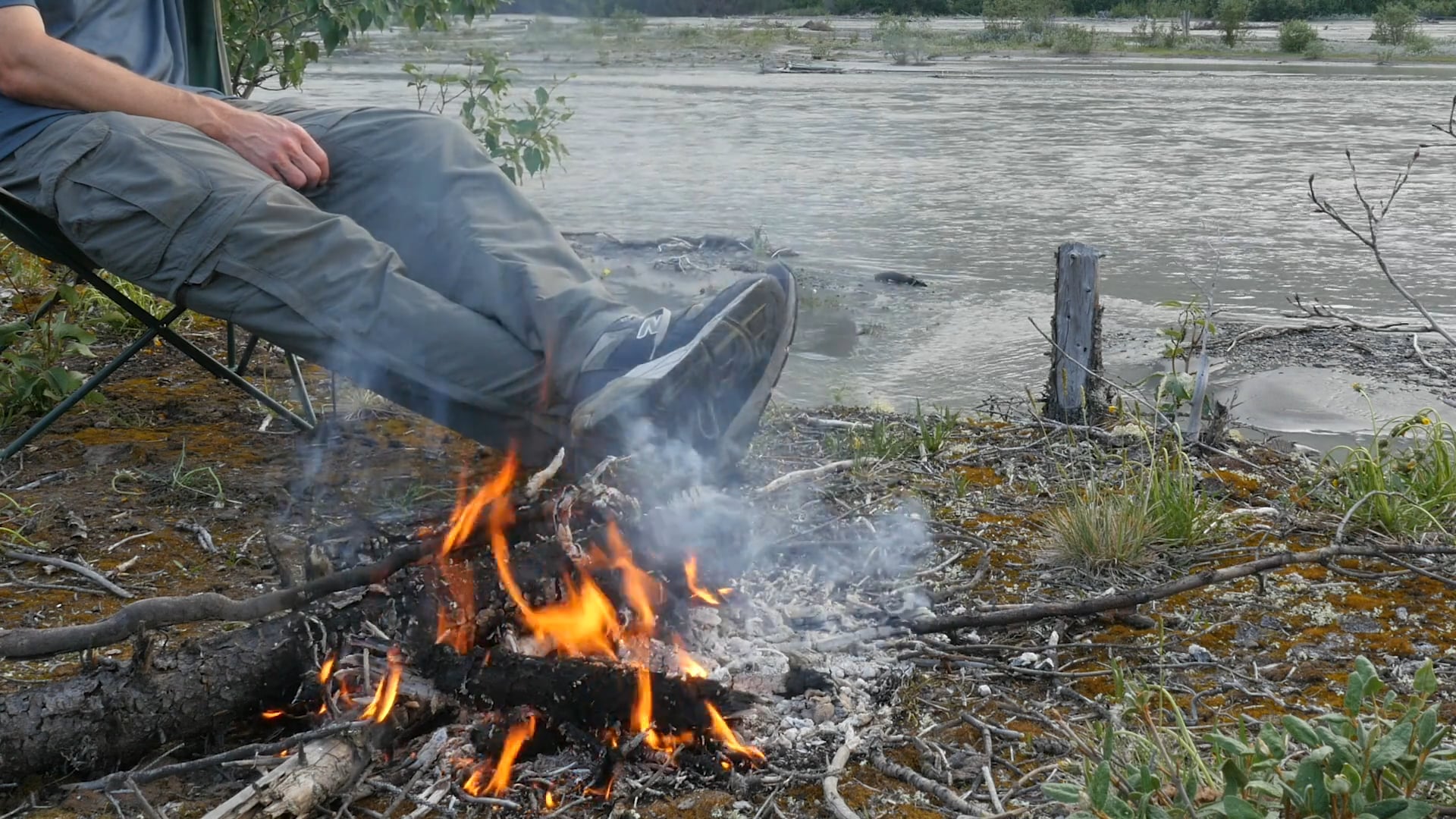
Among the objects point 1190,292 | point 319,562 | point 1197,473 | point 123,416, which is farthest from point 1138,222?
point 319,562

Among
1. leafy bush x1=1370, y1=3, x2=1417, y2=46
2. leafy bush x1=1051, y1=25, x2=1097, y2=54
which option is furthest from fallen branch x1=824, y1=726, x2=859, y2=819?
leafy bush x1=1370, y1=3, x2=1417, y2=46

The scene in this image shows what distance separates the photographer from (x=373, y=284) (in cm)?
246

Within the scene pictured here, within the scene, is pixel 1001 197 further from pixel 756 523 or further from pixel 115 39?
pixel 115 39

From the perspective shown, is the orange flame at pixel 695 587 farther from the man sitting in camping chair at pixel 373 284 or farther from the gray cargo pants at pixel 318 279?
the gray cargo pants at pixel 318 279

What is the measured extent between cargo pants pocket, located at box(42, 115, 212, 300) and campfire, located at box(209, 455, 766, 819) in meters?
0.80

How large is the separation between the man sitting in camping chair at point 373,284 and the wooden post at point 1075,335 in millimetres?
1292

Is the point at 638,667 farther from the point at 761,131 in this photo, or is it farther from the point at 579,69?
the point at 579,69

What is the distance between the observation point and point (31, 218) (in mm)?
2689

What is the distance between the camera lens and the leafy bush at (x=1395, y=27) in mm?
22381

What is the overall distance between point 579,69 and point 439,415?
18.0 meters

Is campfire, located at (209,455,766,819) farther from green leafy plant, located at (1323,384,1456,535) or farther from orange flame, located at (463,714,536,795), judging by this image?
green leafy plant, located at (1323,384,1456,535)

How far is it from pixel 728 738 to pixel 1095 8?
134 ft

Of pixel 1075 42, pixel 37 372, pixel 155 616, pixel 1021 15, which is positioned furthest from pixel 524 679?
pixel 1021 15

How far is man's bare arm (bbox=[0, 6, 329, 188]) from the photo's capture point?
2633 millimetres
